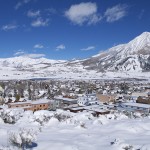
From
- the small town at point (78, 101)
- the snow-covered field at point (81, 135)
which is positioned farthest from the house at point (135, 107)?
the snow-covered field at point (81, 135)

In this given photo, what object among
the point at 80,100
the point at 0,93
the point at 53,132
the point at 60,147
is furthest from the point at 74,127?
the point at 0,93

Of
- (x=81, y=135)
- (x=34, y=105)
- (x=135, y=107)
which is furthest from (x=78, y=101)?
(x=81, y=135)

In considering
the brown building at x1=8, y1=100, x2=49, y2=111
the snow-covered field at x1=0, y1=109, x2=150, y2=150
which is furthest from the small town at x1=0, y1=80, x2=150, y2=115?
the snow-covered field at x1=0, y1=109, x2=150, y2=150

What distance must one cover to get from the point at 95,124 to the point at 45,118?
4791 mm

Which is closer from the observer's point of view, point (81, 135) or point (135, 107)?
point (81, 135)

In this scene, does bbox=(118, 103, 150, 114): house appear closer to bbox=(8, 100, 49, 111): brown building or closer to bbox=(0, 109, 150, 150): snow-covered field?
bbox=(8, 100, 49, 111): brown building

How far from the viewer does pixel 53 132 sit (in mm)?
20438

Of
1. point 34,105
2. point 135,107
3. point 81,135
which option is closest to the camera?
point 81,135

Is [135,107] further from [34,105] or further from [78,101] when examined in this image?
[34,105]

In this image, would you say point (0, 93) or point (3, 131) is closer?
point (3, 131)

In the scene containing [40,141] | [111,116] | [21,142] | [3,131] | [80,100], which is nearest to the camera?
[21,142]

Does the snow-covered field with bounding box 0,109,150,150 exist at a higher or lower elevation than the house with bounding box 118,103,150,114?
higher

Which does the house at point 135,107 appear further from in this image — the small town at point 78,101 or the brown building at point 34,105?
the brown building at point 34,105

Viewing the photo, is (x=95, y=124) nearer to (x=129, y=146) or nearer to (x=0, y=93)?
(x=129, y=146)
